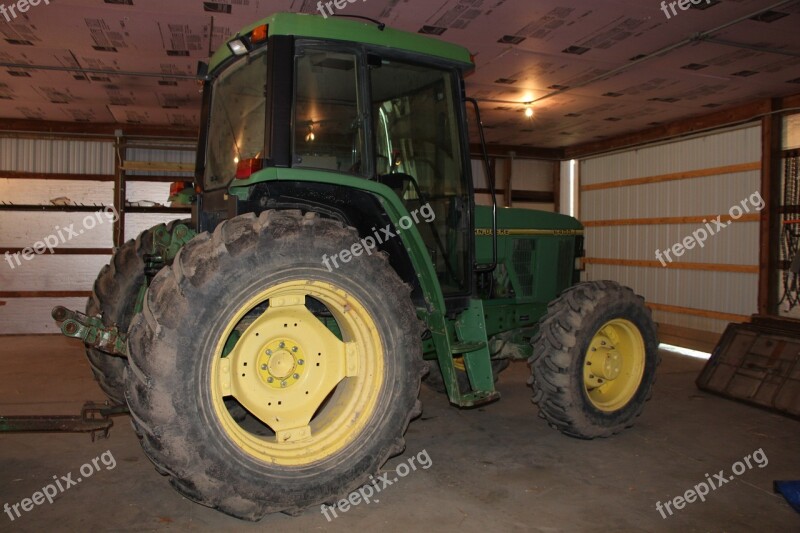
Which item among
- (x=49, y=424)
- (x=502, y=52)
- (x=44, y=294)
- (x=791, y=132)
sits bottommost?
(x=49, y=424)

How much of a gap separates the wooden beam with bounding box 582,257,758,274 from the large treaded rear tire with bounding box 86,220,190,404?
314 inches

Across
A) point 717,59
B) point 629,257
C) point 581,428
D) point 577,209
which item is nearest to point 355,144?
point 581,428

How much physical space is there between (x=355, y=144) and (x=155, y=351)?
166 cm

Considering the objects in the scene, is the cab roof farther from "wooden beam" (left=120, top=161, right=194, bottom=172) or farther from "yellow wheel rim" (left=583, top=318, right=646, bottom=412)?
"wooden beam" (left=120, top=161, right=194, bottom=172)

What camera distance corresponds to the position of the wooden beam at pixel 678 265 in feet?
29.5

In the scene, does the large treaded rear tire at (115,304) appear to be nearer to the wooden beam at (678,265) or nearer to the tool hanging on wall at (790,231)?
the tool hanging on wall at (790,231)

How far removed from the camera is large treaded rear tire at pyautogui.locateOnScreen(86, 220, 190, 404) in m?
4.51

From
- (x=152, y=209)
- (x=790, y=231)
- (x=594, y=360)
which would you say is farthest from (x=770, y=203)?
(x=152, y=209)

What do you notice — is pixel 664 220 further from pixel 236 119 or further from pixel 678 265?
pixel 236 119

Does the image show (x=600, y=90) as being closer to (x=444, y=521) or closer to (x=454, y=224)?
(x=454, y=224)

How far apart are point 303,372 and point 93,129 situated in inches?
348

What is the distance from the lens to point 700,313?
9.65 meters

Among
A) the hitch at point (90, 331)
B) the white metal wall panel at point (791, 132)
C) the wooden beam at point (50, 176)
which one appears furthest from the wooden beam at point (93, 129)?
the white metal wall panel at point (791, 132)

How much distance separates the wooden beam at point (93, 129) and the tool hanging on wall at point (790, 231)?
9.14 meters
